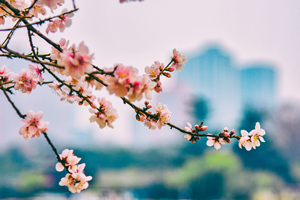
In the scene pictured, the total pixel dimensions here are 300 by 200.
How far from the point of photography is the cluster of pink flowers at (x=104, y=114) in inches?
35.6

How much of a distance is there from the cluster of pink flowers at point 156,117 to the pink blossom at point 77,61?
26cm

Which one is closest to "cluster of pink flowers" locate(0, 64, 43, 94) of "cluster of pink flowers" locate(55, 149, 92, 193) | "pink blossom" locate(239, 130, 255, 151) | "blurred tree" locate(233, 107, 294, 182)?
"cluster of pink flowers" locate(55, 149, 92, 193)

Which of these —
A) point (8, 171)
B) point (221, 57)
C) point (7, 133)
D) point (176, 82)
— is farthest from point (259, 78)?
point (8, 171)

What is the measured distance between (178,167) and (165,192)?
13.9 ft

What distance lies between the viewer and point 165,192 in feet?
61.9

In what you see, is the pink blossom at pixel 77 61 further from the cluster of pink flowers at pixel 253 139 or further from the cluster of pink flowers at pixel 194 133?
the cluster of pink flowers at pixel 253 139

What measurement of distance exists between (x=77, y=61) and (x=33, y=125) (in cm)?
30

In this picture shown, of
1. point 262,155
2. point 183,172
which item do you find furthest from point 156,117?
point 262,155

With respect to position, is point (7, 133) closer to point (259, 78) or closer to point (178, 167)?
point (178, 167)

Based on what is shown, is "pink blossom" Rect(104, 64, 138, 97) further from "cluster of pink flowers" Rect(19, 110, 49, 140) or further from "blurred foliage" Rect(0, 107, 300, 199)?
"blurred foliage" Rect(0, 107, 300, 199)

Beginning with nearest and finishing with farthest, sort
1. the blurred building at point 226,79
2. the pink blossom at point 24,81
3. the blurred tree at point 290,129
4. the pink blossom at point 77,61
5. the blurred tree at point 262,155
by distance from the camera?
the pink blossom at point 77,61, the pink blossom at point 24,81, the blurred tree at point 262,155, the blurred tree at point 290,129, the blurred building at point 226,79

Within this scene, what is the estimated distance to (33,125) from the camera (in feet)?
2.88

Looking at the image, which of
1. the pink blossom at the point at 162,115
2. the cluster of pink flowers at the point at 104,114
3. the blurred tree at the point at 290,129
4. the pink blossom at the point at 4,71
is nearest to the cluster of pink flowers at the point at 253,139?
the pink blossom at the point at 162,115

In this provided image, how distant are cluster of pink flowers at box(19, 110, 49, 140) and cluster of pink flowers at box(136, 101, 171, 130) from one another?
251 mm
